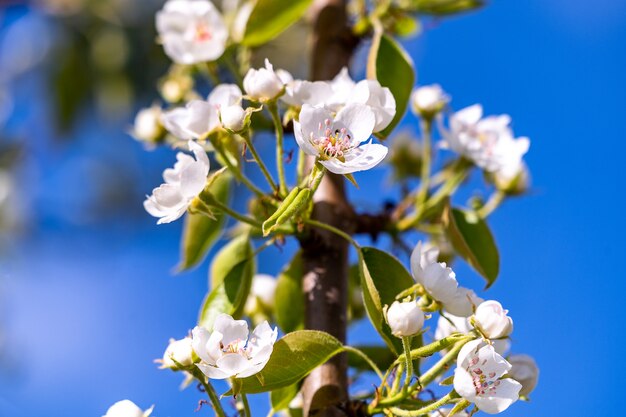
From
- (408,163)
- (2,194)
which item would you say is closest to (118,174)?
(2,194)

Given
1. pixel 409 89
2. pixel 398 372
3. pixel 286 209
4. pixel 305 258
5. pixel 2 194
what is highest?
pixel 2 194

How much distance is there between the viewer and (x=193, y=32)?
1297mm

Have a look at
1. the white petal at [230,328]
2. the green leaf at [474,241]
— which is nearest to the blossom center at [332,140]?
the white petal at [230,328]

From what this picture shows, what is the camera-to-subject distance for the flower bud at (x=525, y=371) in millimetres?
979

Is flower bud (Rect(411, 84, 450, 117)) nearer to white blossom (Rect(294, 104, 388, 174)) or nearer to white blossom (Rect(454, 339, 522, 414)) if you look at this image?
white blossom (Rect(294, 104, 388, 174))

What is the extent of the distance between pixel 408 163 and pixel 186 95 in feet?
1.60

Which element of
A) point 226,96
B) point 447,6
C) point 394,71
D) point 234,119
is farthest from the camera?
point 447,6

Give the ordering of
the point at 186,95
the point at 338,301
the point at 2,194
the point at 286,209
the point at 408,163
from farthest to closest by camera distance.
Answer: the point at 2,194 → the point at 408,163 → the point at 186,95 → the point at 338,301 → the point at 286,209

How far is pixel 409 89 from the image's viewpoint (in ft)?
3.73

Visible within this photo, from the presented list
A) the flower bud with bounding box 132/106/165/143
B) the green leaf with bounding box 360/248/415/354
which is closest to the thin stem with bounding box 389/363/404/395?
the green leaf with bounding box 360/248/415/354

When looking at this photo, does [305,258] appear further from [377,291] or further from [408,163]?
[408,163]

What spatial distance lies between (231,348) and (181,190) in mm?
204

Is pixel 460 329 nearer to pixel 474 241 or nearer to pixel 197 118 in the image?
pixel 474 241

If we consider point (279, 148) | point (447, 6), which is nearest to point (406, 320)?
point (279, 148)
